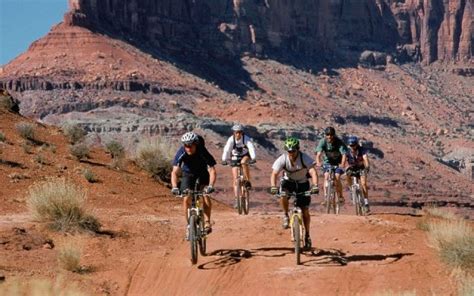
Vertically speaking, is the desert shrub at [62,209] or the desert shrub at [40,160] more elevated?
the desert shrub at [40,160]

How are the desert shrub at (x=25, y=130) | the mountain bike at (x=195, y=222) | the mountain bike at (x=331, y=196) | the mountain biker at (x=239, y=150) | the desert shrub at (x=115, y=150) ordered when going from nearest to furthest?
the mountain bike at (x=195, y=222)
the mountain biker at (x=239, y=150)
the mountain bike at (x=331, y=196)
the desert shrub at (x=25, y=130)
the desert shrub at (x=115, y=150)

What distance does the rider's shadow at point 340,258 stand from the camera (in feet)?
43.1

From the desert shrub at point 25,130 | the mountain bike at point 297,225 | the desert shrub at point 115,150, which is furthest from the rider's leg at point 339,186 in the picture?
the desert shrub at point 25,130

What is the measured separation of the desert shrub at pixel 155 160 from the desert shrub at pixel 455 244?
45.5ft

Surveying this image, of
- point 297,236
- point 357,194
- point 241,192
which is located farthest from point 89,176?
point 297,236

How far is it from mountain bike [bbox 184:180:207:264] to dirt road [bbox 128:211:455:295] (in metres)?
0.28

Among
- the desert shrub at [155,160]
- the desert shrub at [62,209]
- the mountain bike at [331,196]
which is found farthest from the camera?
the desert shrub at [155,160]

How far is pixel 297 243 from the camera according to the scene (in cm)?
1288

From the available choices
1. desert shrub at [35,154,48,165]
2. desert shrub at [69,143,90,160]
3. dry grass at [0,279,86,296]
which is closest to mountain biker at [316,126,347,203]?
dry grass at [0,279,86,296]

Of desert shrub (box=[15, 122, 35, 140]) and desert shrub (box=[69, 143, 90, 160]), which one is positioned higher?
desert shrub (box=[15, 122, 35, 140])

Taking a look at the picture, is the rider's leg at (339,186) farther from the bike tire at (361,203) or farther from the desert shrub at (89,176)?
the desert shrub at (89,176)

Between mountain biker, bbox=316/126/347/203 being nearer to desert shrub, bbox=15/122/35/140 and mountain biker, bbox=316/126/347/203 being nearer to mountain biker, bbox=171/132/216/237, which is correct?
mountain biker, bbox=171/132/216/237

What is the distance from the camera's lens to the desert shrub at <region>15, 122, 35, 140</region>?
26.8 meters

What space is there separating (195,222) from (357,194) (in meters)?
5.84
